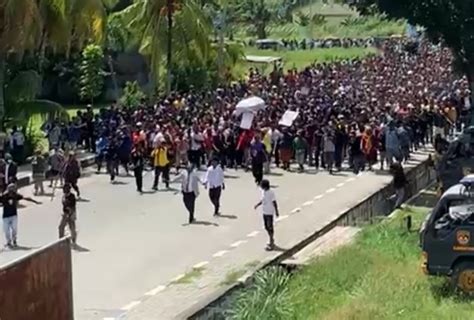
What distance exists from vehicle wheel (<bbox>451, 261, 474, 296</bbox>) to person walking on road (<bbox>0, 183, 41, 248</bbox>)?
7881 millimetres

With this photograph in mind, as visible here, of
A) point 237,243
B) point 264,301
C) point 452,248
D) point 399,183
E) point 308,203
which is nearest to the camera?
point 264,301

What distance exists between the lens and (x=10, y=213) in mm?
20953

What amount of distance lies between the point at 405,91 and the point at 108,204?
2108cm

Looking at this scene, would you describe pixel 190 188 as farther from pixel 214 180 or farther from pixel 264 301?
pixel 264 301

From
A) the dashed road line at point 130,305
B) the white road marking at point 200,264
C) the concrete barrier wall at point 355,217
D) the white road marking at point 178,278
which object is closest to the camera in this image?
the concrete barrier wall at point 355,217

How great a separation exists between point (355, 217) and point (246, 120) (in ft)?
25.6

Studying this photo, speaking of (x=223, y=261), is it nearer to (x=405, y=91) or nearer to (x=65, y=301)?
(x=65, y=301)

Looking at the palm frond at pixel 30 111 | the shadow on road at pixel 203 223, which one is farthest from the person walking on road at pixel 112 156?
the shadow on road at pixel 203 223

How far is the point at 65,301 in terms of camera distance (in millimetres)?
15289

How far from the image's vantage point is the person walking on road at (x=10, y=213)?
2080cm

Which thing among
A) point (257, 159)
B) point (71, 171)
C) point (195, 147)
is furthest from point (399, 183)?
point (195, 147)

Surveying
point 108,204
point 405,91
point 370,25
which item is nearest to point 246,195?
point 108,204

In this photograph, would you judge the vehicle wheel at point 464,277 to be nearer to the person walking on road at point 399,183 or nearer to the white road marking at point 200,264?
the white road marking at point 200,264

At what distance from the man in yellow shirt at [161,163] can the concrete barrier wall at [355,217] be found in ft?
15.8
